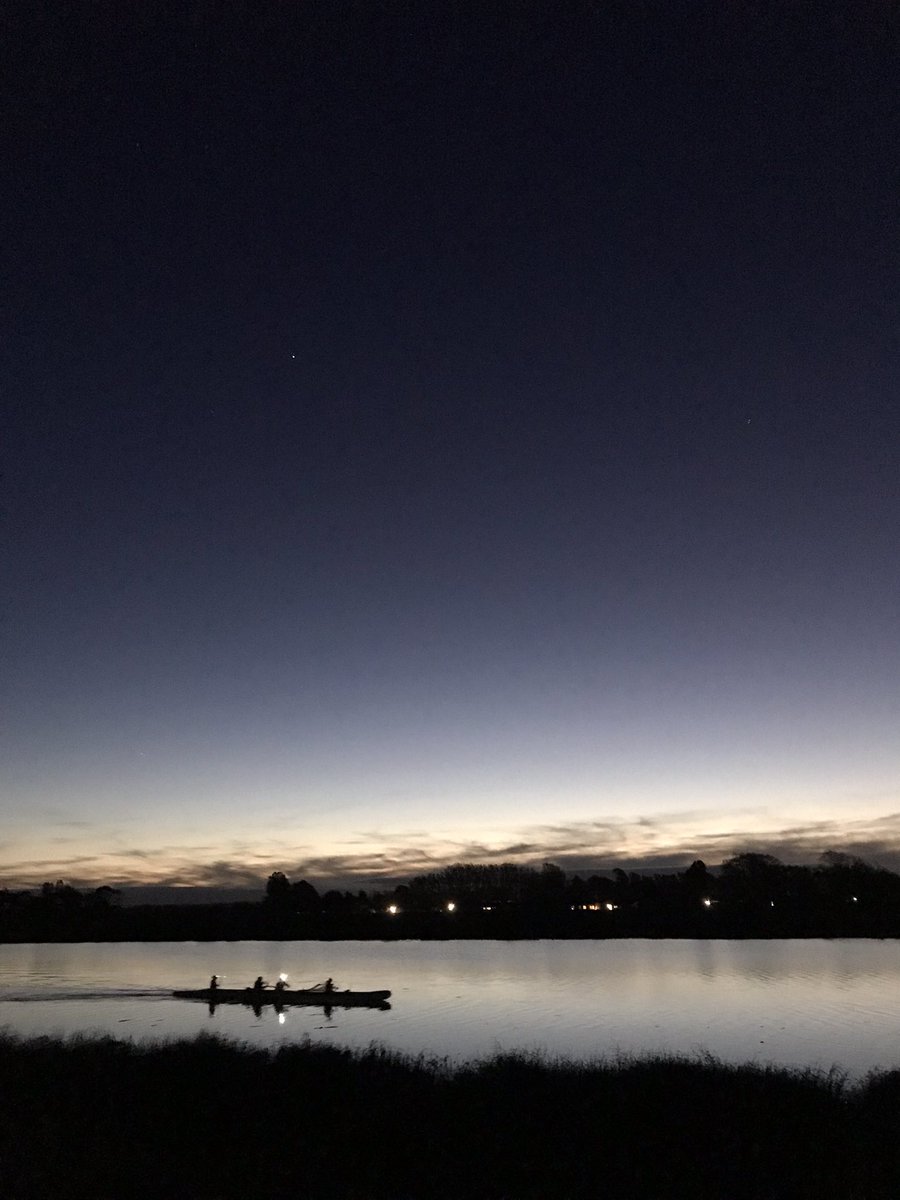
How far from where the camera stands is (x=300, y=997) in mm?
54188

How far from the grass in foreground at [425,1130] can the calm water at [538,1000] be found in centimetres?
1435

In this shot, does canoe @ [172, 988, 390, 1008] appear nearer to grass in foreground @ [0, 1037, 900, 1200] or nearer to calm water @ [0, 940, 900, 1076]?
calm water @ [0, 940, 900, 1076]

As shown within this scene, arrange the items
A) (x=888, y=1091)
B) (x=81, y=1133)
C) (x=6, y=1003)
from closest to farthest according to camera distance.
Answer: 1. (x=81, y=1133)
2. (x=888, y=1091)
3. (x=6, y=1003)

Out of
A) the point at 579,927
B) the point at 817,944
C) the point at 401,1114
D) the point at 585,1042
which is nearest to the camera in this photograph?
the point at 401,1114

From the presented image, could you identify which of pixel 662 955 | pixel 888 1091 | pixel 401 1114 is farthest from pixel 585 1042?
pixel 662 955

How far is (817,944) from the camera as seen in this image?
101938mm

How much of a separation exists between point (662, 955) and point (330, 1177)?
82.4m

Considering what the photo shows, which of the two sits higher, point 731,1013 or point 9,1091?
point 9,1091

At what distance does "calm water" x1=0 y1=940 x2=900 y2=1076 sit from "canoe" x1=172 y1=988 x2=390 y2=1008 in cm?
98

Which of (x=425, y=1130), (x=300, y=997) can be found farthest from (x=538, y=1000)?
(x=425, y=1130)

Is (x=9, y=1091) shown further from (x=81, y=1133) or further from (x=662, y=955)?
(x=662, y=955)

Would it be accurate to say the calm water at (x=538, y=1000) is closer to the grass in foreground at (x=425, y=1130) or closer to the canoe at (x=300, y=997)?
the canoe at (x=300, y=997)

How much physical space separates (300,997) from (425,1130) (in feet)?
128

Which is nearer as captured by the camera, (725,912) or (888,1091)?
(888,1091)
